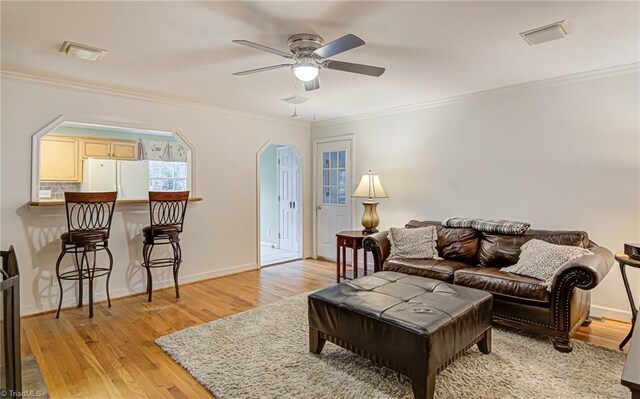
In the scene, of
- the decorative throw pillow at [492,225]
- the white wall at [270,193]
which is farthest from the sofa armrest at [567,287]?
the white wall at [270,193]

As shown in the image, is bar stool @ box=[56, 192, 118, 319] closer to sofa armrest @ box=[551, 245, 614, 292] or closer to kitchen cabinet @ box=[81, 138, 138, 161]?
kitchen cabinet @ box=[81, 138, 138, 161]

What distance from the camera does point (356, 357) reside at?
8.40 ft

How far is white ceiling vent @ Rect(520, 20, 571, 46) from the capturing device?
7.60ft

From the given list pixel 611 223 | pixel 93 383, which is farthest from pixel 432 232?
pixel 93 383

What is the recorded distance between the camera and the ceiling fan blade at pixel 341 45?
199 cm

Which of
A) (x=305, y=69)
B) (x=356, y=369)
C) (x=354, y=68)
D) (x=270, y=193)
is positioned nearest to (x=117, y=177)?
(x=270, y=193)

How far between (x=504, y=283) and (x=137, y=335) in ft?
10.2

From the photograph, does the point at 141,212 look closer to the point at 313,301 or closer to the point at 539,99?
the point at 313,301

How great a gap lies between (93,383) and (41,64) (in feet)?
8.78

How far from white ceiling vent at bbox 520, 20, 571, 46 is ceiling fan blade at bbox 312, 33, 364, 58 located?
129 centimetres

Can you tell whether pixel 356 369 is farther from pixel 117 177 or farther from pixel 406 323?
pixel 117 177

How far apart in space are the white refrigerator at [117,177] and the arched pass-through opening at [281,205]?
7.35 ft

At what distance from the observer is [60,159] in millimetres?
5816

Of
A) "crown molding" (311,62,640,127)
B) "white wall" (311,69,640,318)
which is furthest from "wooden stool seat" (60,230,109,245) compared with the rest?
"crown molding" (311,62,640,127)
